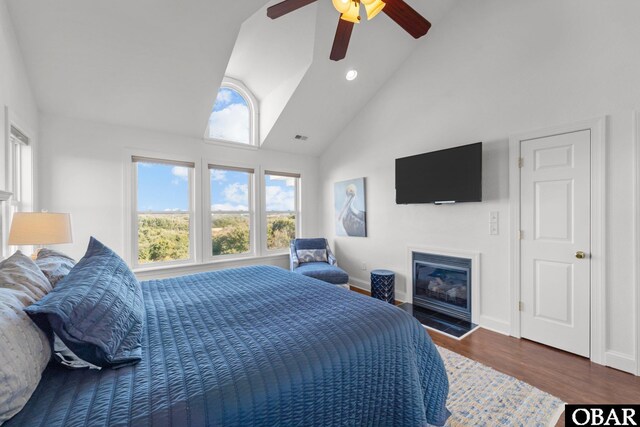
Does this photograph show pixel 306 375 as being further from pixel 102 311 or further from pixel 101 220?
pixel 101 220

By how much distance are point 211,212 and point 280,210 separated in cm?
121

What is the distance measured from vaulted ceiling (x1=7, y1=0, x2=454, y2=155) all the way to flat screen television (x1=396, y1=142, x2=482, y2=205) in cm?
151

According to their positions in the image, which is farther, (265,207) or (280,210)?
(280,210)

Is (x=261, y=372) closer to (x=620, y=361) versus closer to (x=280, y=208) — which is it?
(x=620, y=361)

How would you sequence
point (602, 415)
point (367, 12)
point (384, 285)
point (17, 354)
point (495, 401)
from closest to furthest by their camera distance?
point (17, 354) → point (602, 415) → point (495, 401) → point (367, 12) → point (384, 285)

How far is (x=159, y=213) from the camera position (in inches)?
147

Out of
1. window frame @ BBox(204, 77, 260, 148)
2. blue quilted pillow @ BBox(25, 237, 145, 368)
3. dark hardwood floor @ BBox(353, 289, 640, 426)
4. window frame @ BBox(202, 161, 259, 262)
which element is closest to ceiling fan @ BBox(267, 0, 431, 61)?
blue quilted pillow @ BBox(25, 237, 145, 368)

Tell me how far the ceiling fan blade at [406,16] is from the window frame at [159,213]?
3.14 m

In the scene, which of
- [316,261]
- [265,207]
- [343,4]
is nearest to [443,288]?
[316,261]

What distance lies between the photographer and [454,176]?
3096 millimetres

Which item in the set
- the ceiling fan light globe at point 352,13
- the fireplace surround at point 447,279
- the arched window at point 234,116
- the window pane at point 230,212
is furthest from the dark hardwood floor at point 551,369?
the arched window at point 234,116

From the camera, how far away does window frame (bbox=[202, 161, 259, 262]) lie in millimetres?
4020

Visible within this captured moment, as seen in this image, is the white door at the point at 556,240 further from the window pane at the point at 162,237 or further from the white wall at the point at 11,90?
the white wall at the point at 11,90

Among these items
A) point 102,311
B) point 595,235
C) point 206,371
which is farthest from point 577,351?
point 102,311
